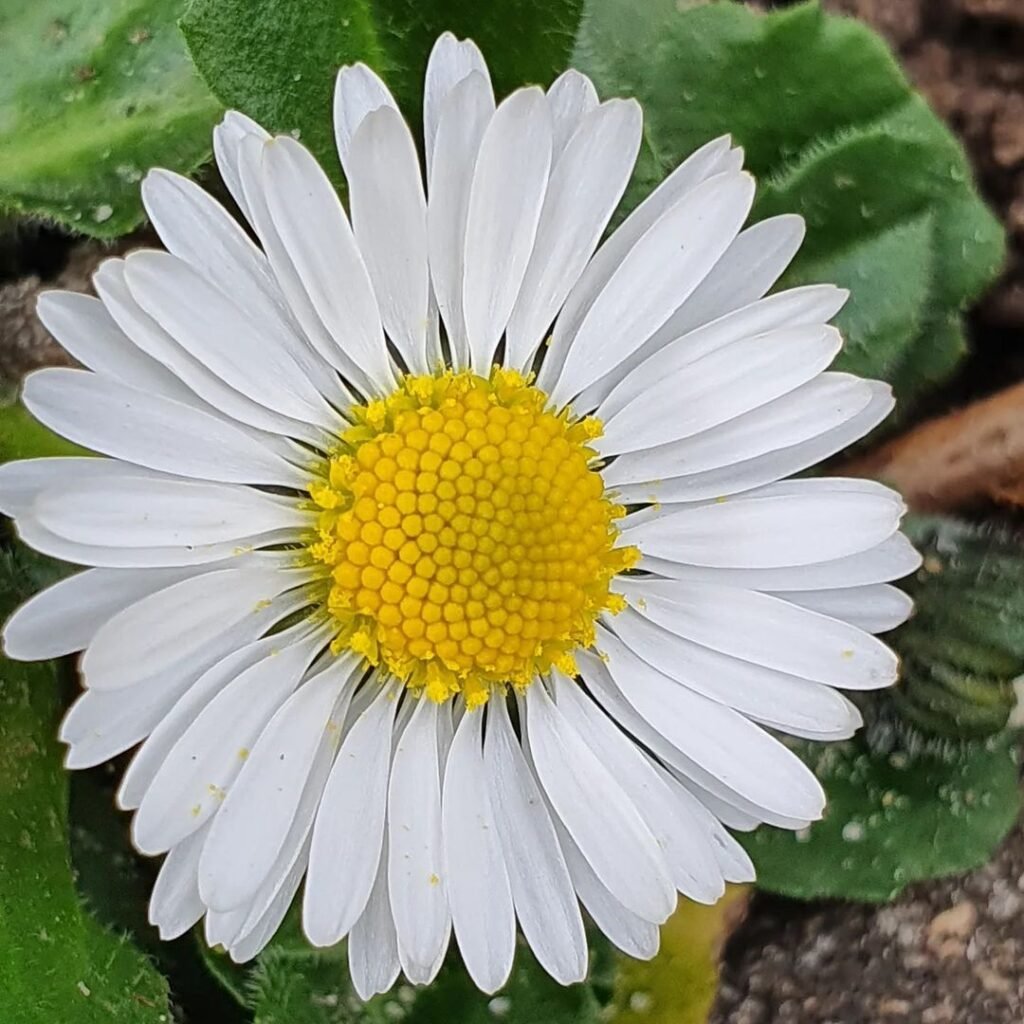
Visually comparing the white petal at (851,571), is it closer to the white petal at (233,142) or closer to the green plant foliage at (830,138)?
the green plant foliage at (830,138)

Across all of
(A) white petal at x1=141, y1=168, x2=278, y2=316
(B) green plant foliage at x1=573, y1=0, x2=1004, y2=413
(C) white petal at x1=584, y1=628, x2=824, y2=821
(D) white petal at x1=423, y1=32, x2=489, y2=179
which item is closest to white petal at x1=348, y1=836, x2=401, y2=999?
(C) white petal at x1=584, y1=628, x2=824, y2=821

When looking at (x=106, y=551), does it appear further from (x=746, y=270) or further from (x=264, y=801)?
(x=746, y=270)

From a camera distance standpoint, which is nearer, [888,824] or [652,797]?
[652,797]

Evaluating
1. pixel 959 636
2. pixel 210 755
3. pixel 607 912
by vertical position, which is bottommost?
pixel 959 636

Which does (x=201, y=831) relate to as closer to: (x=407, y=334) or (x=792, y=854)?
(x=407, y=334)

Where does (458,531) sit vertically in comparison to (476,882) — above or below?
above

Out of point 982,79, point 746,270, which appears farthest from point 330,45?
point 982,79
